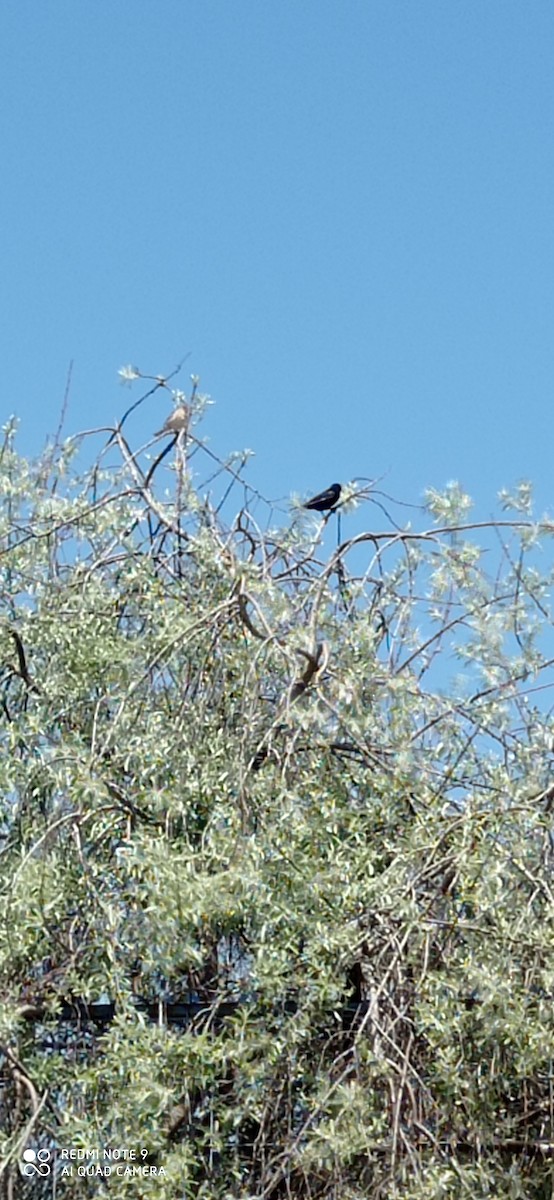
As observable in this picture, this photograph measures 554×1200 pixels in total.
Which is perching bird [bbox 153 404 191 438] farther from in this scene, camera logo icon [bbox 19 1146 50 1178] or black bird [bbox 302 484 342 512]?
camera logo icon [bbox 19 1146 50 1178]

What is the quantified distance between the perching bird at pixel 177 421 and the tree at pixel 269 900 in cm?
50

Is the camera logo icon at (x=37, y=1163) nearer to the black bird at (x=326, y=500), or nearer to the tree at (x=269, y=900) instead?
the tree at (x=269, y=900)

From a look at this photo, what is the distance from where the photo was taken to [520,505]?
19.2 feet

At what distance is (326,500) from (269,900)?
173 cm

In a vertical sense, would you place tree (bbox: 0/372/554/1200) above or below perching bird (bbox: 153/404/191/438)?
below

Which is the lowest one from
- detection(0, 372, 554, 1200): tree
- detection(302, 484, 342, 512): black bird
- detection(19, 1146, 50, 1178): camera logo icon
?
detection(19, 1146, 50, 1178): camera logo icon

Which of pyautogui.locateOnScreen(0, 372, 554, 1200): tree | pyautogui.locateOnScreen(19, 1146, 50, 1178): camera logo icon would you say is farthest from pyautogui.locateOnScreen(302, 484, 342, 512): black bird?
pyautogui.locateOnScreen(19, 1146, 50, 1178): camera logo icon

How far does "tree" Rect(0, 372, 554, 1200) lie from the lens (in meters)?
4.88

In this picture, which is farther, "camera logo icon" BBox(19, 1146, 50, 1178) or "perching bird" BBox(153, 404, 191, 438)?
"perching bird" BBox(153, 404, 191, 438)

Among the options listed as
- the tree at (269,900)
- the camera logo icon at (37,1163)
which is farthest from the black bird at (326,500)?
the camera logo icon at (37,1163)

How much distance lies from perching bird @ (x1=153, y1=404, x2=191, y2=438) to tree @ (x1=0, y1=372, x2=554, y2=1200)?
503 mm

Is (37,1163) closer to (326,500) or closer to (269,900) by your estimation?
(269,900)

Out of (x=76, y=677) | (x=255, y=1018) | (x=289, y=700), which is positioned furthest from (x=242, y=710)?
(x=255, y=1018)

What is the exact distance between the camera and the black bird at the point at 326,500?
6.06 meters
